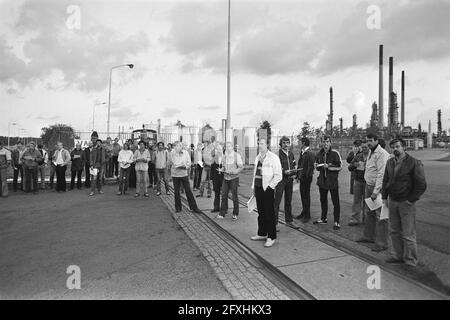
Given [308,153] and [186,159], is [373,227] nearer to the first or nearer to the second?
[308,153]

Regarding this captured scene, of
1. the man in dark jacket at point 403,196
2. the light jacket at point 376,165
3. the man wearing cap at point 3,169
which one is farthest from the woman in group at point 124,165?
the man in dark jacket at point 403,196

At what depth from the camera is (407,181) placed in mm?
4207

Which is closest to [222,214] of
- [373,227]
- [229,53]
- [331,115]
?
[373,227]

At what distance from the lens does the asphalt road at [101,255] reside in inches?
140

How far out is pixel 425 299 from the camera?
10.7ft

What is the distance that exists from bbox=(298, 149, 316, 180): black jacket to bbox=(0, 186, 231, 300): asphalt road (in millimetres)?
2965

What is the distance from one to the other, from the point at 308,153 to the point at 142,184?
19.3 ft

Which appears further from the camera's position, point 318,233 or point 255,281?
point 318,233

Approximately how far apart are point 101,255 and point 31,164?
801cm

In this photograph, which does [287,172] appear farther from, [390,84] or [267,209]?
[390,84]

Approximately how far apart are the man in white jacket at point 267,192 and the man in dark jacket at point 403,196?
167cm

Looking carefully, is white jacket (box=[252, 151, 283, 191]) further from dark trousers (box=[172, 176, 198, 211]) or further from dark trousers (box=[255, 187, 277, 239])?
dark trousers (box=[172, 176, 198, 211])
